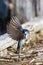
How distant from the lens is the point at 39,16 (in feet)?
33.3

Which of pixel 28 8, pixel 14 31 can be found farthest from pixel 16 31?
pixel 28 8

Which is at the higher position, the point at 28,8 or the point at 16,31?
the point at 28,8

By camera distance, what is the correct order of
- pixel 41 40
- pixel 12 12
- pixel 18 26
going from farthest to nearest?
pixel 12 12 → pixel 41 40 → pixel 18 26

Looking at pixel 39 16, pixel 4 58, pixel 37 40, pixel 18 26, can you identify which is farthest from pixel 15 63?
pixel 39 16

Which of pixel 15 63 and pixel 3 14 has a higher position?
pixel 3 14

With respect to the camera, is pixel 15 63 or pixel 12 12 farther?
pixel 12 12

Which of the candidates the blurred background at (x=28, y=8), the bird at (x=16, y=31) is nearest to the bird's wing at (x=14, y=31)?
the bird at (x=16, y=31)

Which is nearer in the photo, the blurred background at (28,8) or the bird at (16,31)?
the bird at (16,31)

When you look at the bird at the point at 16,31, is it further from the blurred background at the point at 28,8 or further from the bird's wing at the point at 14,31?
the blurred background at the point at 28,8

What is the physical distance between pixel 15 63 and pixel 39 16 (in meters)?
3.76

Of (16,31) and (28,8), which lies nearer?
(16,31)

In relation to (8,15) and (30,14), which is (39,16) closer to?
(30,14)

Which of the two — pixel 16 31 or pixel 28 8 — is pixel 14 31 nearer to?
pixel 16 31

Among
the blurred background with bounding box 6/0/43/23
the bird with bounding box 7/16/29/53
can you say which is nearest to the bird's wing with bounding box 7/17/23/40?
the bird with bounding box 7/16/29/53
